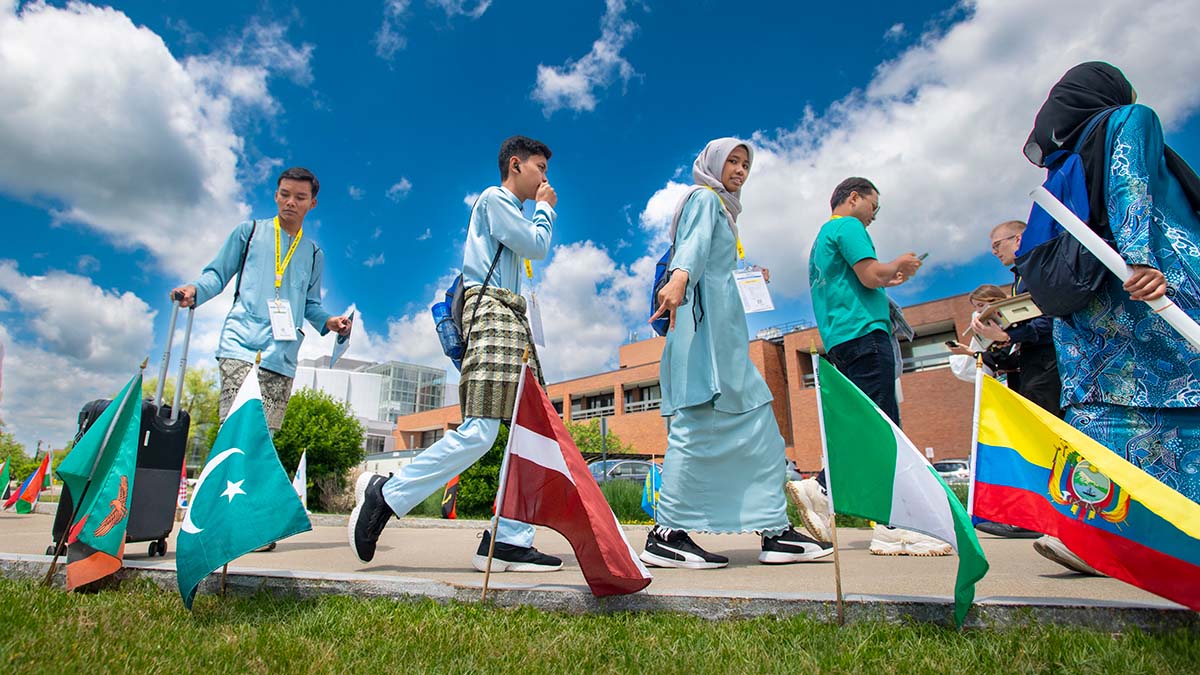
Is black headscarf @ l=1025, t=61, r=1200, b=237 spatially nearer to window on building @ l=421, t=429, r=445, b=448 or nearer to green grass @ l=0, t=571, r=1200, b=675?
green grass @ l=0, t=571, r=1200, b=675

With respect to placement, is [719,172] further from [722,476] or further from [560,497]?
[560,497]

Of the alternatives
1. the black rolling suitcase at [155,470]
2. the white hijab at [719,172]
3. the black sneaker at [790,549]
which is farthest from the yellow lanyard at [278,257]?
the black sneaker at [790,549]

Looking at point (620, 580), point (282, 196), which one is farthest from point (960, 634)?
point (282, 196)

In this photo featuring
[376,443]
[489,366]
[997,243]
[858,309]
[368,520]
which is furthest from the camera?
[376,443]

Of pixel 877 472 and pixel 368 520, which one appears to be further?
pixel 368 520

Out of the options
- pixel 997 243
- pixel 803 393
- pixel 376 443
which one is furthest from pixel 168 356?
pixel 376 443

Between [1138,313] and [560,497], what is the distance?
2.13 metres

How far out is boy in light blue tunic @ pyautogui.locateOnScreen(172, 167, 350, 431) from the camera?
4.09 metres

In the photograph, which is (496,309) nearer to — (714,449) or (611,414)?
(714,449)

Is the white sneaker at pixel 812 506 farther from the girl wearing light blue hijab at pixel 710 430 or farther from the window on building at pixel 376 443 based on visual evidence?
the window on building at pixel 376 443

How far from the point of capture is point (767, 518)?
334 centimetres

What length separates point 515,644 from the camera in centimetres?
201

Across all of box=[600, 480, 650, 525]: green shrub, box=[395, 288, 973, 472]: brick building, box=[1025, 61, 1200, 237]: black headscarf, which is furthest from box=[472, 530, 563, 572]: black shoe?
box=[395, 288, 973, 472]: brick building

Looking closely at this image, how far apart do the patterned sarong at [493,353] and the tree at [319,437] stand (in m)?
10.2
